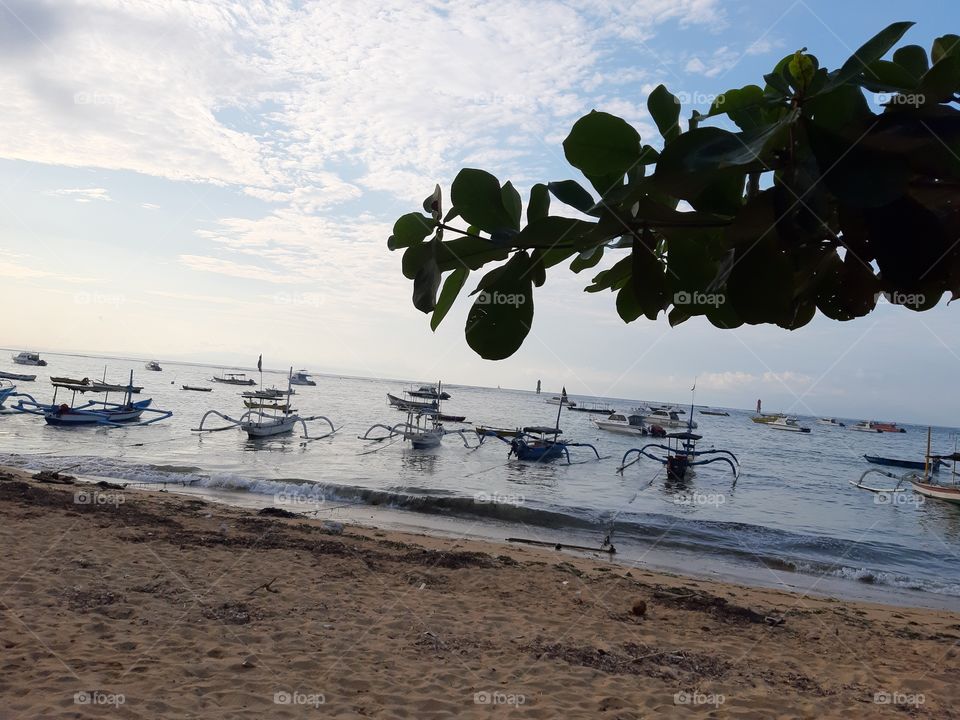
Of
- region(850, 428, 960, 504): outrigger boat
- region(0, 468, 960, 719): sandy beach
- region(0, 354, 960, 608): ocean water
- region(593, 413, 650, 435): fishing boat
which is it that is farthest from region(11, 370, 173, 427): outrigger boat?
region(593, 413, 650, 435): fishing boat

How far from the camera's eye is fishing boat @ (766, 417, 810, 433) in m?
72.7

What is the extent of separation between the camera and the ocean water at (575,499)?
13.5 m

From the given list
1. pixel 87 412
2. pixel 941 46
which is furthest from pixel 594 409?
pixel 941 46

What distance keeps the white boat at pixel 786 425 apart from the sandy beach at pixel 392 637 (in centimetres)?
6923

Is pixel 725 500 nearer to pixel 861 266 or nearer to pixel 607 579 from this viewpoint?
pixel 607 579

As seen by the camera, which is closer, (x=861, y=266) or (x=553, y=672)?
(x=861, y=266)

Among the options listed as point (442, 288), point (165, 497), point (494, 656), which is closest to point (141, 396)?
point (165, 497)

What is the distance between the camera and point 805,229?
1.79 feet

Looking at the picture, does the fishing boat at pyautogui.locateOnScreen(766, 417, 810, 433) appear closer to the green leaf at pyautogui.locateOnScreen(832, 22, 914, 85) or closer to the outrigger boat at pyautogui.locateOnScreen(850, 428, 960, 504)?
the outrigger boat at pyautogui.locateOnScreen(850, 428, 960, 504)

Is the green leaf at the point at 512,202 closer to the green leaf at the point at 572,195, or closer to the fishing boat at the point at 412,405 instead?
the green leaf at the point at 572,195

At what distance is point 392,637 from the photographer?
18.6 ft

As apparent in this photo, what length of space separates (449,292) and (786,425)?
82816mm

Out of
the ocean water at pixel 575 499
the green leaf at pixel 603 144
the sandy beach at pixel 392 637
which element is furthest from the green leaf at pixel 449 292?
the ocean water at pixel 575 499

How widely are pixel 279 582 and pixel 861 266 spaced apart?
7080mm
